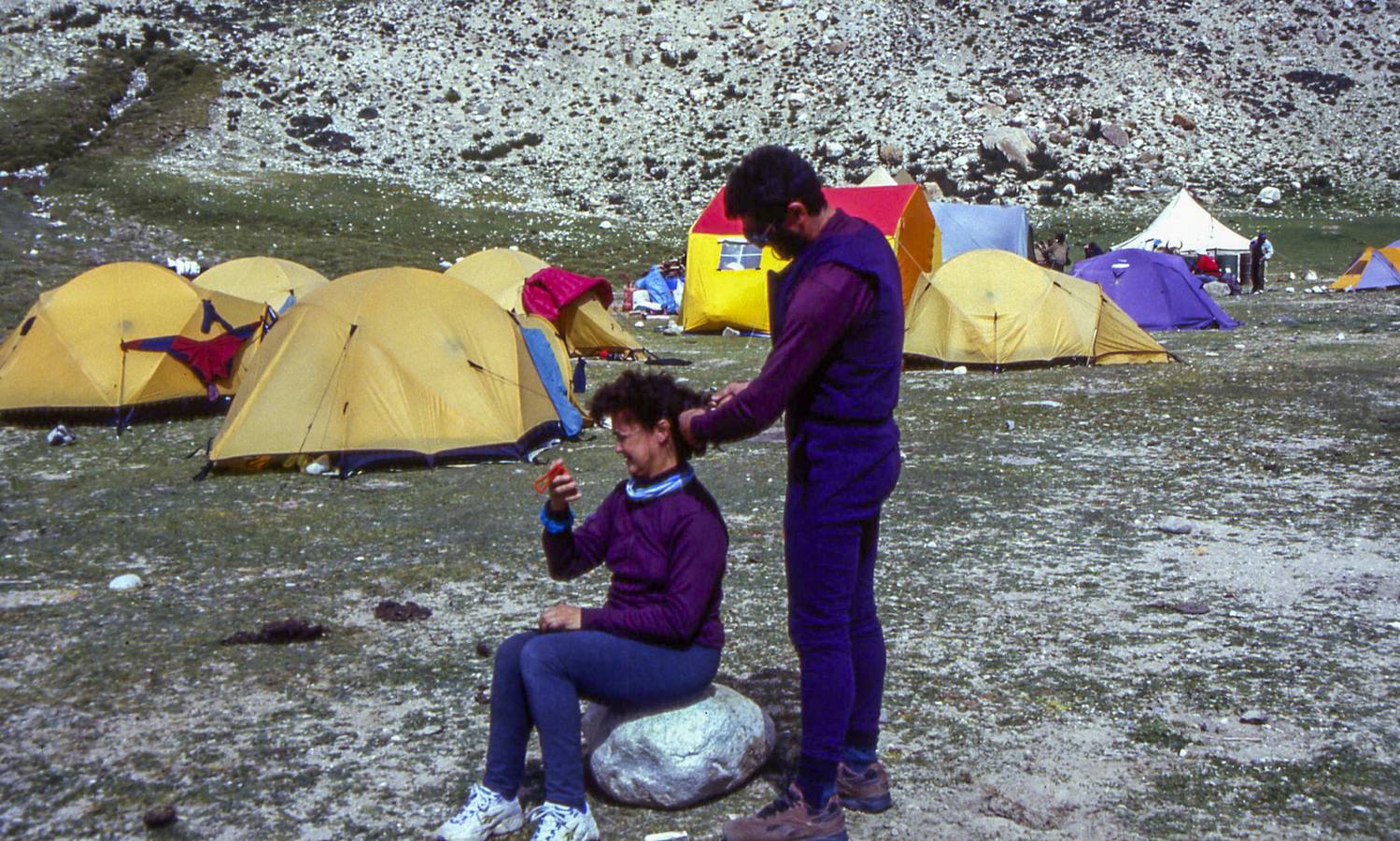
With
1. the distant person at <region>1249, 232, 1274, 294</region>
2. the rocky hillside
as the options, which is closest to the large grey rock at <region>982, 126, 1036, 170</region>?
the rocky hillside

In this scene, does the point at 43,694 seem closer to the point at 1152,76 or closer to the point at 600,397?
the point at 600,397

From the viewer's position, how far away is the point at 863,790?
4.11 meters

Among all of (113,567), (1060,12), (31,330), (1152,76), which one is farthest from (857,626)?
(1060,12)

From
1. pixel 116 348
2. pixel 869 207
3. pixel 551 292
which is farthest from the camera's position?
pixel 869 207

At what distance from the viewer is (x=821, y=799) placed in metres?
3.84

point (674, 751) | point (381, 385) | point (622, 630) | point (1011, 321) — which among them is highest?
point (1011, 321)

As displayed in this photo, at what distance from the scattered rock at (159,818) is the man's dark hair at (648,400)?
189 cm

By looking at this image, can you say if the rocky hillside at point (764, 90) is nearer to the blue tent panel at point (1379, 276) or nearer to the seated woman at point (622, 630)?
the blue tent panel at point (1379, 276)

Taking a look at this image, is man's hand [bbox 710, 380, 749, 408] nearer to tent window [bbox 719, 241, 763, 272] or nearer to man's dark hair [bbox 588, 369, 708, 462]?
man's dark hair [bbox 588, 369, 708, 462]

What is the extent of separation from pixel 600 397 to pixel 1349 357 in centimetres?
1483

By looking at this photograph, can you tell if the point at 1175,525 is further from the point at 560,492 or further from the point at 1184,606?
the point at 560,492

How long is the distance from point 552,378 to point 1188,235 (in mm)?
24391

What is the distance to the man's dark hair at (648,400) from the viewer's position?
3.96m

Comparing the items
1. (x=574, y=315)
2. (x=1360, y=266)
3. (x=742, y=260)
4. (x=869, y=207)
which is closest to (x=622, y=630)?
(x=574, y=315)
